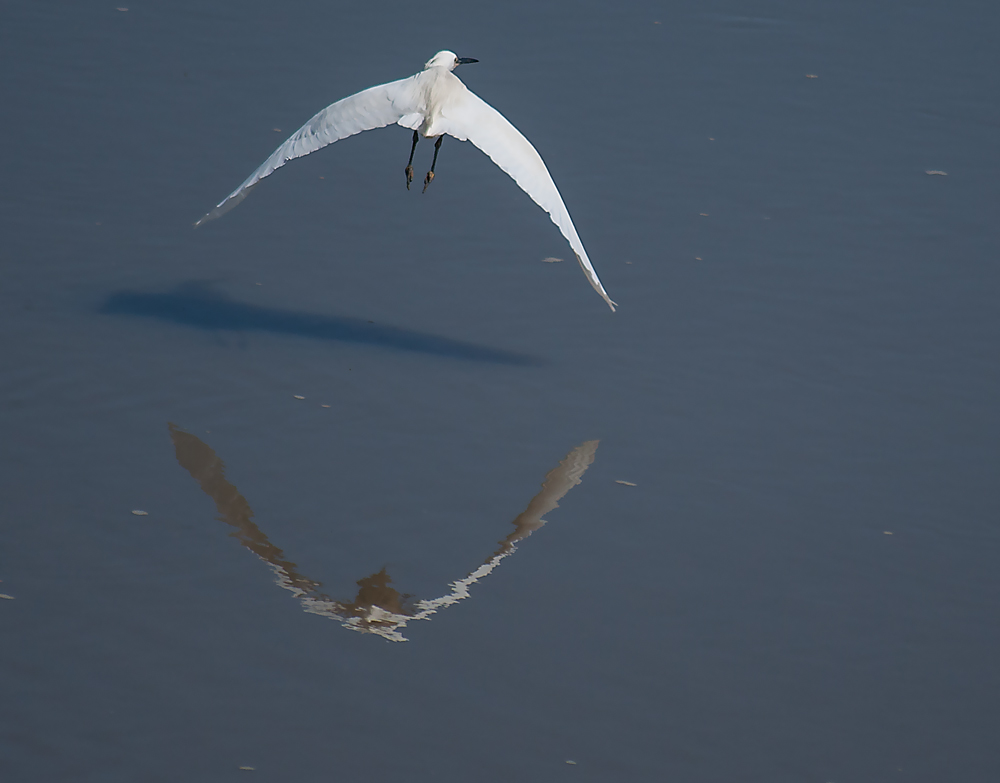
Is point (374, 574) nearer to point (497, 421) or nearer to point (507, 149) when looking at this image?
point (497, 421)

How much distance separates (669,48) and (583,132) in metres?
1.56

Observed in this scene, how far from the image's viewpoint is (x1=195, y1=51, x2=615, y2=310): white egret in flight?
4.50m

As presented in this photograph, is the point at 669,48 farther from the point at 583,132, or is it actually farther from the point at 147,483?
the point at 147,483

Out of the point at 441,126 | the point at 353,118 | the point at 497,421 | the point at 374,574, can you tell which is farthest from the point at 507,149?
the point at 374,574

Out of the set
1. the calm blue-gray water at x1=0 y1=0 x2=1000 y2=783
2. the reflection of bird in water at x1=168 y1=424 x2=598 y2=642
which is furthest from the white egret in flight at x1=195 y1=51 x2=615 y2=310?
the calm blue-gray water at x1=0 y1=0 x2=1000 y2=783

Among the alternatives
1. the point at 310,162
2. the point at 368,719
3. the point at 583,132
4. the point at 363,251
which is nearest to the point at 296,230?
the point at 363,251

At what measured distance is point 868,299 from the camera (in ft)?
18.8

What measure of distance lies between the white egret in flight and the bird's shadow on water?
708 millimetres

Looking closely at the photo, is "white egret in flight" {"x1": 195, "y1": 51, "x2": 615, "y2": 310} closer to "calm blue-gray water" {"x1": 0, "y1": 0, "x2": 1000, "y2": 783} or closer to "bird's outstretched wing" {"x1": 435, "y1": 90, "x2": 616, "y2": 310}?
"bird's outstretched wing" {"x1": 435, "y1": 90, "x2": 616, "y2": 310}

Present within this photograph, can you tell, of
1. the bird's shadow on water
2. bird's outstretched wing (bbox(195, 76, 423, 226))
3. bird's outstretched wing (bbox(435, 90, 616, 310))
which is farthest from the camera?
the bird's shadow on water

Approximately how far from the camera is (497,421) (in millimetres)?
4797

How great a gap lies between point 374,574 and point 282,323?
1722 mm

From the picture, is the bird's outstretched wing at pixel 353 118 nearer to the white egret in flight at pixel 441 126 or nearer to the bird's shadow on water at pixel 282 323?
the white egret in flight at pixel 441 126

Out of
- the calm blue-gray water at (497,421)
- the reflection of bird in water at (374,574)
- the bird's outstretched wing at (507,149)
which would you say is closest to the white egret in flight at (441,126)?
the bird's outstretched wing at (507,149)
